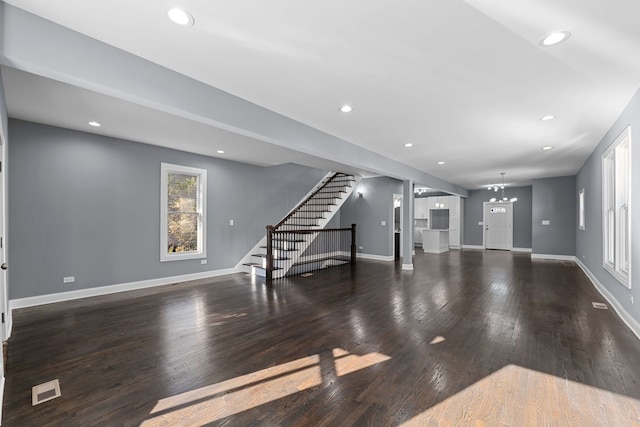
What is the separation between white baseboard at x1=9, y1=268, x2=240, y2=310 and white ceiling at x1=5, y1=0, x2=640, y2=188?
2710mm

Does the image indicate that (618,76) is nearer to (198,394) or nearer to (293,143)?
(293,143)

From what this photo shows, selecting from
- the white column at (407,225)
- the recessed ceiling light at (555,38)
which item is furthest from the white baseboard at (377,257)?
the recessed ceiling light at (555,38)

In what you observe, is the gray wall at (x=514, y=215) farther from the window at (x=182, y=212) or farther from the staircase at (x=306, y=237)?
the window at (x=182, y=212)

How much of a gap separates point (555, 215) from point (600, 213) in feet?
16.1

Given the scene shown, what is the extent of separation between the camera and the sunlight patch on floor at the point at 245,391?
6.35ft

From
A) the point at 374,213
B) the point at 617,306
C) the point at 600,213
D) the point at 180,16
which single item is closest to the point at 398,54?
the point at 180,16

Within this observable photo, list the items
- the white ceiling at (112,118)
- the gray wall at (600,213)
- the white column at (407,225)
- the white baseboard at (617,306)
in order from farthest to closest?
1. the white column at (407,225)
2. the white baseboard at (617,306)
3. the gray wall at (600,213)
4. the white ceiling at (112,118)

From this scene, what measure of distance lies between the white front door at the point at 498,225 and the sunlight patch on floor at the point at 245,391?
11.4 meters

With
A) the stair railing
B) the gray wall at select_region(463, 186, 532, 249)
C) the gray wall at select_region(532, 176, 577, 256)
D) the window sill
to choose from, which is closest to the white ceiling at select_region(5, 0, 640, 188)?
the window sill

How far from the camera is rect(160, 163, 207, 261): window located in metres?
5.65

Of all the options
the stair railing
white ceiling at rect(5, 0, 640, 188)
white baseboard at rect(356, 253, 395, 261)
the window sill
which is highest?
white ceiling at rect(5, 0, 640, 188)

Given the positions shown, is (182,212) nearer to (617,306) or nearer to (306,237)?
(306,237)

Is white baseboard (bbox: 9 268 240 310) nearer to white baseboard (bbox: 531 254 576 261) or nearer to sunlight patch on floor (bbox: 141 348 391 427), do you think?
sunlight patch on floor (bbox: 141 348 391 427)

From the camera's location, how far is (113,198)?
500cm
